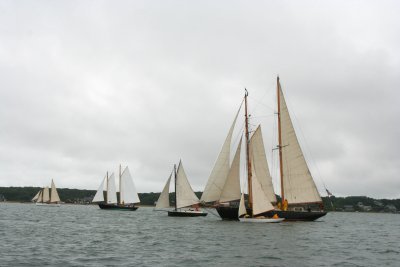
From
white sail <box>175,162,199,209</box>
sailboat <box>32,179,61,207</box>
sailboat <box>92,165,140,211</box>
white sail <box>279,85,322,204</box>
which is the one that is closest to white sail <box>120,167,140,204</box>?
sailboat <box>92,165,140,211</box>

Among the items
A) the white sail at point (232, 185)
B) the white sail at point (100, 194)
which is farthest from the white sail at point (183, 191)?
the white sail at point (100, 194)

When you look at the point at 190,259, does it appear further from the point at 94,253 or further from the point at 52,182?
the point at 52,182

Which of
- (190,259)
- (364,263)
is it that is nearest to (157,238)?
(190,259)

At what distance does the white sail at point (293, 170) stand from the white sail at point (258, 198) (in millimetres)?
8087

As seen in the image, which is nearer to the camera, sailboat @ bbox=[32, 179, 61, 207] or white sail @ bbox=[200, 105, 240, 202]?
white sail @ bbox=[200, 105, 240, 202]

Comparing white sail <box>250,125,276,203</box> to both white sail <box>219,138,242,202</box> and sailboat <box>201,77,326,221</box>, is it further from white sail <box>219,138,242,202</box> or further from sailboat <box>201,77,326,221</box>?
white sail <box>219,138,242,202</box>

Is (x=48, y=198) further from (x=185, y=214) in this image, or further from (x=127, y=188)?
(x=185, y=214)

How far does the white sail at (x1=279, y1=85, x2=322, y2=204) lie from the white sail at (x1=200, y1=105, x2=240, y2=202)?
291 inches

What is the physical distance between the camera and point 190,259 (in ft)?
91.9

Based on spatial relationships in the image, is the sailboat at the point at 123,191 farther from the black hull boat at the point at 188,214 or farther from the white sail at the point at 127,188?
the black hull boat at the point at 188,214

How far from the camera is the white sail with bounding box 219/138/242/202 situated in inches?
2315

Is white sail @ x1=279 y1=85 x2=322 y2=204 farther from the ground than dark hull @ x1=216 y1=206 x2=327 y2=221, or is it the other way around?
white sail @ x1=279 y1=85 x2=322 y2=204

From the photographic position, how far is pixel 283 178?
62969 millimetres

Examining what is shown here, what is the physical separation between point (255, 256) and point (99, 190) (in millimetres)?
103952
